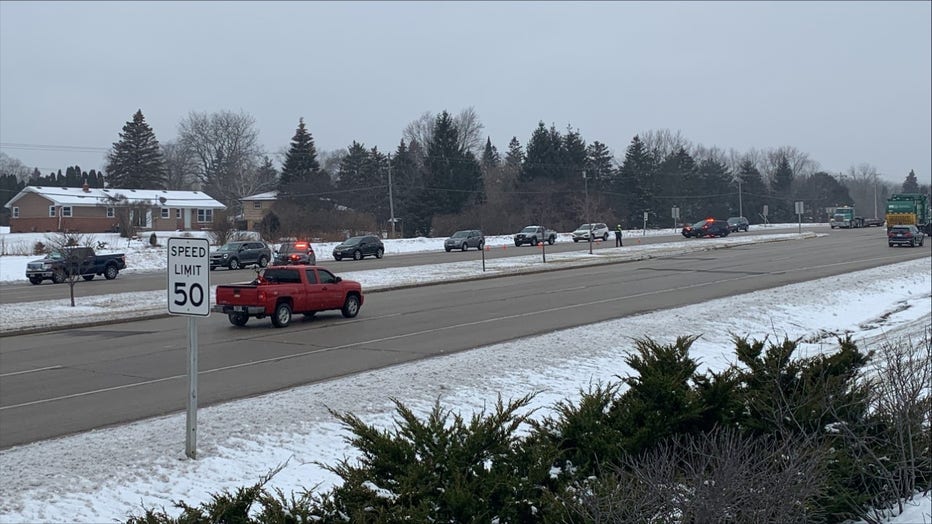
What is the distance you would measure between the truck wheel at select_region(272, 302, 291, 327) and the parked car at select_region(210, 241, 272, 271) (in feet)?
85.8

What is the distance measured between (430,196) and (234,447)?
270 ft

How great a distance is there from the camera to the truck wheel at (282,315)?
2191 centimetres

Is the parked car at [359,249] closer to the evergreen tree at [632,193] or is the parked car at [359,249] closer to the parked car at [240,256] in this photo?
the parked car at [240,256]

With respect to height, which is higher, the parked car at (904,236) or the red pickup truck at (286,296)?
the parked car at (904,236)

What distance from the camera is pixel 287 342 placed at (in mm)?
19203

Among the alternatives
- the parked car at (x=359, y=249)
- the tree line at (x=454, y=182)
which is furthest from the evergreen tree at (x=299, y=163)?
the parked car at (x=359, y=249)

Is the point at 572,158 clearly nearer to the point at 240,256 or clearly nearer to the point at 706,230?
the point at 706,230

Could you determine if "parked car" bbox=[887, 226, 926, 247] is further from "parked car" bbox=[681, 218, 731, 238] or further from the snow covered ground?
the snow covered ground

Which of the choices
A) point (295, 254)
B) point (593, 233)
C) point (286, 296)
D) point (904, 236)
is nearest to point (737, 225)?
point (593, 233)

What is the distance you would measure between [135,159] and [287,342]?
81.7 m

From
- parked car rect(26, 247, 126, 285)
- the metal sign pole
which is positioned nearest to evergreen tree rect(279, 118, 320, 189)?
parked car rect(26, 247, 126, 285)

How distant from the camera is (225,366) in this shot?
16.1 meters

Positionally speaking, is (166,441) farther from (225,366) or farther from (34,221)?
(34,221)

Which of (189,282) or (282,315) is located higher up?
(189,282)
